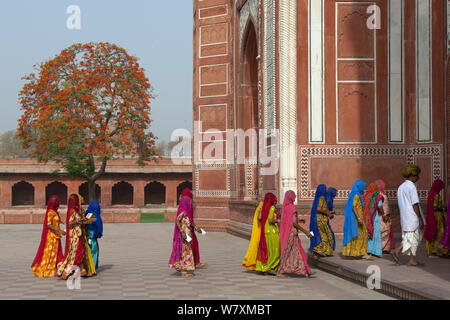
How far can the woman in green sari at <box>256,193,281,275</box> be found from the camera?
8656mm

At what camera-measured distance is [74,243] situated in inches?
338

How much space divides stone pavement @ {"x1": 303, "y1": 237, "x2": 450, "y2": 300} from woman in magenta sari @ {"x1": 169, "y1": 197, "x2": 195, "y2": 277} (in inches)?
77.0

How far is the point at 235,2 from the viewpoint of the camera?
18.2m

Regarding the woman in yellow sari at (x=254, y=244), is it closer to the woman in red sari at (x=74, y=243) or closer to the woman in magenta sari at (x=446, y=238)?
the woman in red sari at (x=74, y=243)

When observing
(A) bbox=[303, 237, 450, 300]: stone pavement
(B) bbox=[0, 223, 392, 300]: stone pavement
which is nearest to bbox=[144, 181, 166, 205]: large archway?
(B) bbox=[0, 223, 392, 300]: stone pavement

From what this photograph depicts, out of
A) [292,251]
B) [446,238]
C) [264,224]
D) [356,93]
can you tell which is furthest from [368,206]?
[356,93]

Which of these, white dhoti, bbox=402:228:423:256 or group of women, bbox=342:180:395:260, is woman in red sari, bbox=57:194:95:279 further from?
white dhoti, bbox=402:228:423:256

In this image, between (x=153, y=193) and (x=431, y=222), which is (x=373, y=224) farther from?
(x=153, y=193)

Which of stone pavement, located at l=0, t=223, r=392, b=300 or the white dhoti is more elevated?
the white dhoti

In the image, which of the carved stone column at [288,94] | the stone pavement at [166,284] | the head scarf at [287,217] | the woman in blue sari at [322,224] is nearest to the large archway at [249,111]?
the carved stone column at [288,94]

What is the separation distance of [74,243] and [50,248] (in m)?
0.60

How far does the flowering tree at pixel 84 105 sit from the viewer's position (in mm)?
24891
